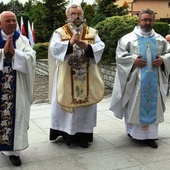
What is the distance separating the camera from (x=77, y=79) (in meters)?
4.66

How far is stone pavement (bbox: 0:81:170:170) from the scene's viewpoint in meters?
4.05

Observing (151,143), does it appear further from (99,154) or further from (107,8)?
(107,8)

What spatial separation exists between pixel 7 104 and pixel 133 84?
1.75 metres

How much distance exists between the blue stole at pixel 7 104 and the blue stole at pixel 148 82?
5.72 feet

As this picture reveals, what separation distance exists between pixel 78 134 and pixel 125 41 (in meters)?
1.46

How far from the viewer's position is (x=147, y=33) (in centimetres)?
477

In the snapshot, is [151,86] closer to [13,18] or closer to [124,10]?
[13,18]

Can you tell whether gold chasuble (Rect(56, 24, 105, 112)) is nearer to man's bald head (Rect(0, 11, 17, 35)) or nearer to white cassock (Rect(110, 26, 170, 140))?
white cassock (Rect(110, 26, 170, 140))

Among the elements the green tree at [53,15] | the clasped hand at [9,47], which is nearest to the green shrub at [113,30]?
the clasped hand at [9,47]

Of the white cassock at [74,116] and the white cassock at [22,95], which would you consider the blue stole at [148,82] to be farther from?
the white cassock at [22,95]

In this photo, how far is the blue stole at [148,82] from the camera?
Result: 4664 millimetres

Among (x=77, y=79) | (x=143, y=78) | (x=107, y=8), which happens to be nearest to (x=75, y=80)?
(x=77, y=79)

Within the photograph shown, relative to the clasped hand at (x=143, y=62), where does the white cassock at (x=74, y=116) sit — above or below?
below

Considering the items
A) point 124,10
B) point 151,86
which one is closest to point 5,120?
point 151,86
